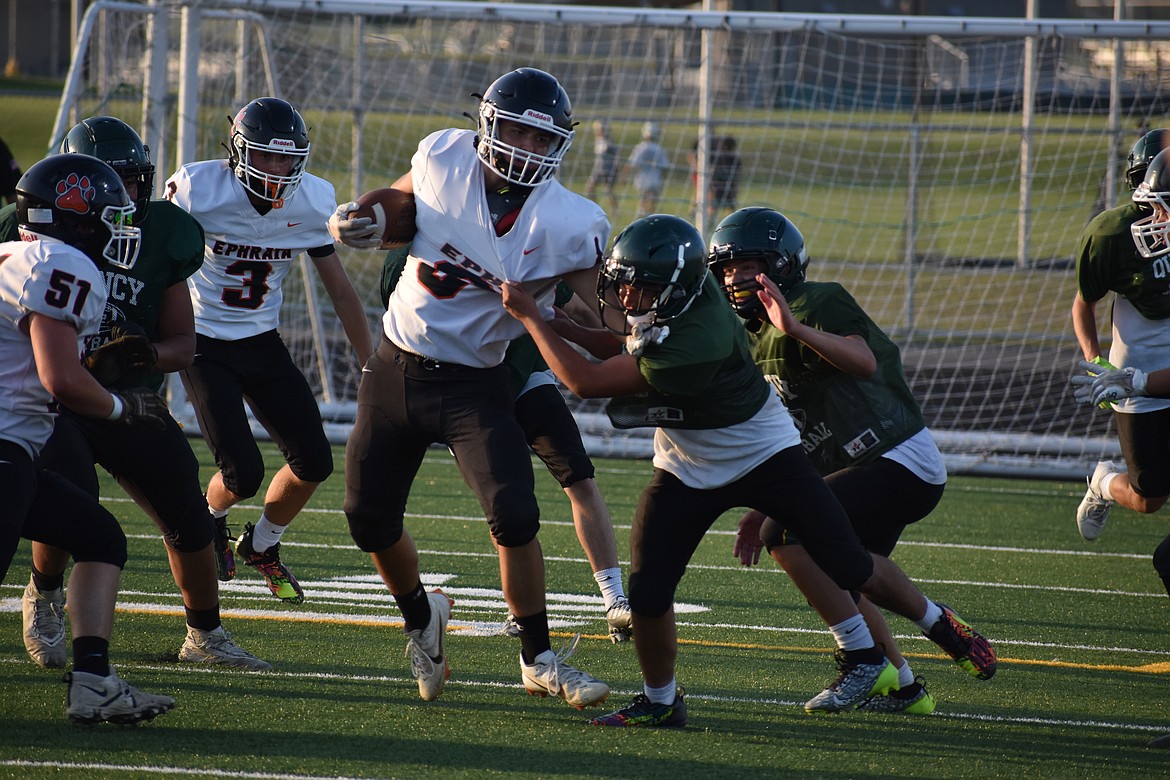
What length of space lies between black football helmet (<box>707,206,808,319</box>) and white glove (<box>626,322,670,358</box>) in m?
0.57

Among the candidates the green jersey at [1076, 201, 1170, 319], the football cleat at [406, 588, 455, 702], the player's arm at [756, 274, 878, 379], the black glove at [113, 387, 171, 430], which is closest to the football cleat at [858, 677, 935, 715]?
the player's arm at [756, 274, 878, 379]

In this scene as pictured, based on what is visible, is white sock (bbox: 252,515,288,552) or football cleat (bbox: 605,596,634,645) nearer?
football cleat (bbox: 605,596,634,645)

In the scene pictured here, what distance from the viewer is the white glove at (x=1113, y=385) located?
4.96 metres

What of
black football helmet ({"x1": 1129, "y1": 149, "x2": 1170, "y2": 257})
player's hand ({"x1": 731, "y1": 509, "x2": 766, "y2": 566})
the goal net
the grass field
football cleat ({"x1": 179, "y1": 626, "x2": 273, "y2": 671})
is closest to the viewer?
the grass field

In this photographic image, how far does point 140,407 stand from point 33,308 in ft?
1.36

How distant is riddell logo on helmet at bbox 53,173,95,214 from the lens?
11.9 feet

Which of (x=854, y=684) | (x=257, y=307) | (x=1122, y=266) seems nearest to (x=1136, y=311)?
(x=1122, y=266)

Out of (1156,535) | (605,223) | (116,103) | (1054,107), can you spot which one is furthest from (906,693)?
(1054,107)

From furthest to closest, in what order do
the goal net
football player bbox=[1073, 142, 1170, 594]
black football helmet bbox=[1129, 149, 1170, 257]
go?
1. the goal net
2. football player bbox=[1073, 142, 1170, 594]
3. black football helmet bbox=[1129, 149, 1170, 257]

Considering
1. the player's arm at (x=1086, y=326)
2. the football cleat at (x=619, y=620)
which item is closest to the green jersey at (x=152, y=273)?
the football cleat at (x=619, y=620)

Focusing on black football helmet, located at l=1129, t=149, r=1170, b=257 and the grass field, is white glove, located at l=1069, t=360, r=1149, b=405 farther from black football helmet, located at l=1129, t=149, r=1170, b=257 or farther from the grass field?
the grass field

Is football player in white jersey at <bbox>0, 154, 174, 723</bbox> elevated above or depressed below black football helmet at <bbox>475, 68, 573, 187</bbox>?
below

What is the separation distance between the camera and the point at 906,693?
14.0 ft

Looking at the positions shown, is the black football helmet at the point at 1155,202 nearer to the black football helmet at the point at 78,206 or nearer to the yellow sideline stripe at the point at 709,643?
the yellow sideline stripe at the point at 709,643
